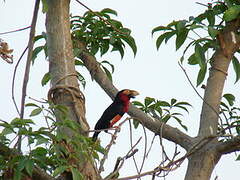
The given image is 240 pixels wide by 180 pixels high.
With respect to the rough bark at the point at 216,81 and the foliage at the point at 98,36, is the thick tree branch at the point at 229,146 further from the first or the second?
the foliage at the point at 98,36

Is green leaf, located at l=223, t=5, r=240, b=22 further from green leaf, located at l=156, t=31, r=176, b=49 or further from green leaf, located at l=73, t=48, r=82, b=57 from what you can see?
green leaf, located at l=73, t=48, r=82, b=57

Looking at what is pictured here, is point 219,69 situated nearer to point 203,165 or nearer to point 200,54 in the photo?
point 200,54

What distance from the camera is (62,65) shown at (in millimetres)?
1879

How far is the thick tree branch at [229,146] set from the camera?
217cm

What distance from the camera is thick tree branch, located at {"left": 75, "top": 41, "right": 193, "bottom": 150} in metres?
2.51

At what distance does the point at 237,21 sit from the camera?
8.57 feet

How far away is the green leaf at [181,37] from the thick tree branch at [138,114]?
1.31ft

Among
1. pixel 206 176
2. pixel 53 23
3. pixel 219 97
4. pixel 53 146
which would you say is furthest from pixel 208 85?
pixel 53 146

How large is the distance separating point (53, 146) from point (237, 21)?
1.38 meters

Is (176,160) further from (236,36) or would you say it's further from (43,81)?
(43,81)

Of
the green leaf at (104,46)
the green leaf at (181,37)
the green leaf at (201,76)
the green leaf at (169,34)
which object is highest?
the green leaf at (104,46)

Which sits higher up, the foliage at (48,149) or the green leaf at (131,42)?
the green leaf at (131,42)

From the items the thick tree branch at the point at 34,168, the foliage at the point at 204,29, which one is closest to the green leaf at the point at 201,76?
the foliage at the point at 204,29

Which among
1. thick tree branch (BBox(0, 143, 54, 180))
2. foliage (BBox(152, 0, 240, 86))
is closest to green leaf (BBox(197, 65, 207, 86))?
foliage (BBox(152, 0, 240, 86))
